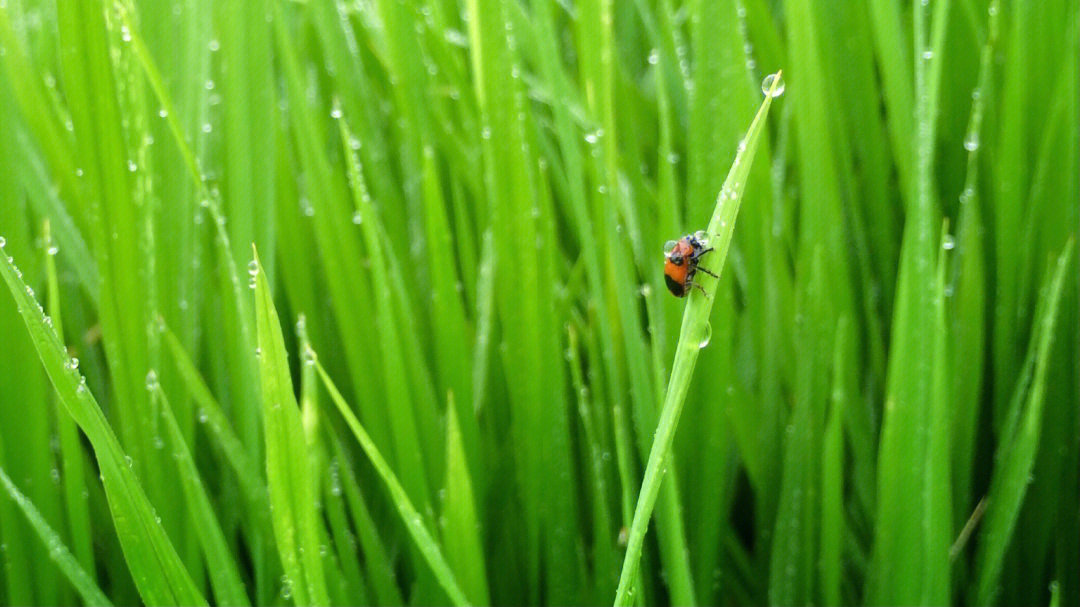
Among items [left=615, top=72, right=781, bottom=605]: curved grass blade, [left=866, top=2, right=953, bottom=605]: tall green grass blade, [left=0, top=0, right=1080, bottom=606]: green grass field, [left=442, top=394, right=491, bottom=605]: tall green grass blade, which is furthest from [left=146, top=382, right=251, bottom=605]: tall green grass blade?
[left=866, top=2, right=953, bottom=605]: tall green grass blade

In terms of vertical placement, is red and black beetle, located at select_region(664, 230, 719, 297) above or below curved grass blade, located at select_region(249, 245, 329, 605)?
above

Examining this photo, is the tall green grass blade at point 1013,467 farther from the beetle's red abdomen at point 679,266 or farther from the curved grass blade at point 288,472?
the curved grass blade at point 288,472

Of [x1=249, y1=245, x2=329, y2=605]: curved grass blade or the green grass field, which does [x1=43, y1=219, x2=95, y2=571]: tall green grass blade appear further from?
[x1=249, y1=245, x2=329, y2=605]: curved grass blade

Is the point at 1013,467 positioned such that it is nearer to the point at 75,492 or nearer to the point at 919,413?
the point at 919,413

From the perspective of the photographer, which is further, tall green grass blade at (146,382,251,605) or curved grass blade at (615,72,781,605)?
tall green grass blade at (146,382,251,605)

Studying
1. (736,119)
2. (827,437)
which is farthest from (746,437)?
(736,119)

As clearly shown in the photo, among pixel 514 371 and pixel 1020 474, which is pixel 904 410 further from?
pixel 514 371
